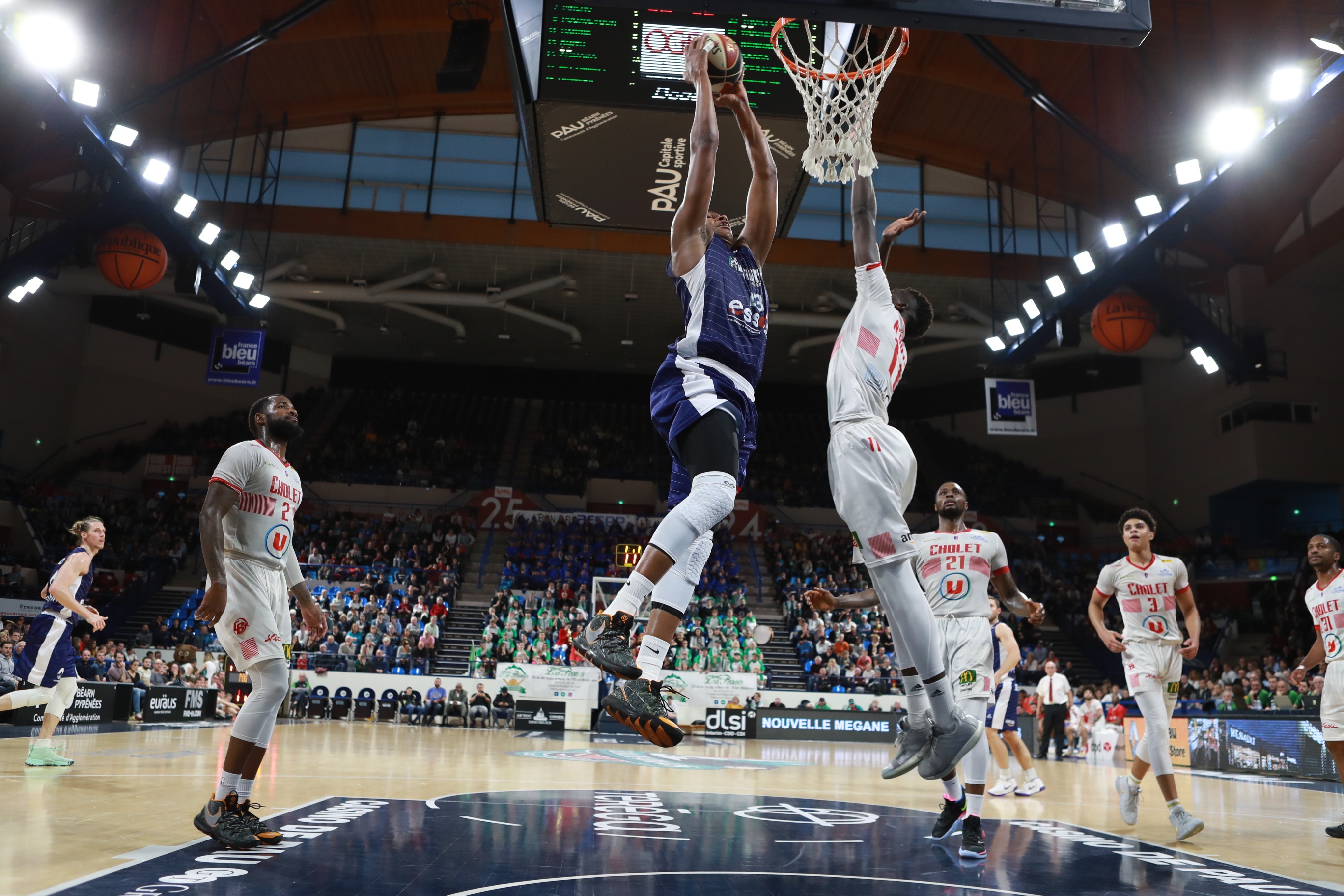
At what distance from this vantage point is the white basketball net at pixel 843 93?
5730 mm

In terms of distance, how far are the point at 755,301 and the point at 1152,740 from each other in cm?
526

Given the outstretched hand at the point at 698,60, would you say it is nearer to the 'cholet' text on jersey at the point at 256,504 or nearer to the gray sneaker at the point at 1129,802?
the 'cholet' text on jersey at the point at 256,504

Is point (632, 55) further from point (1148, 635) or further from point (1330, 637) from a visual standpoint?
point (1330, 637)

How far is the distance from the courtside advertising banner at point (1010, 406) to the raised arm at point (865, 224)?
718 inches

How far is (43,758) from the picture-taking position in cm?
839

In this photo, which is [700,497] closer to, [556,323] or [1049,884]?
[1049,884]

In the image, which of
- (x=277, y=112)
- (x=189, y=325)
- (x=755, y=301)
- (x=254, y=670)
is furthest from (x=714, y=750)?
(x=189, y=325)

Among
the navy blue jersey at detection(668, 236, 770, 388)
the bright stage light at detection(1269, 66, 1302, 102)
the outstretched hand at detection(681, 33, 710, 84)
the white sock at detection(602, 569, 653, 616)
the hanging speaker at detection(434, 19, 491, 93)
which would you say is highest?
the hanging speaker at detection(434, 19, 491, 93)

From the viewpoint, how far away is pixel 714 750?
625 inches

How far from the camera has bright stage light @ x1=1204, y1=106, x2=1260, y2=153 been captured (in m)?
16.0

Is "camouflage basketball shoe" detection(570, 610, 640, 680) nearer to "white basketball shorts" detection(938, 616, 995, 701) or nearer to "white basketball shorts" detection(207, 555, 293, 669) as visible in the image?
"white basketball shorts" detection(207, 555, 293, 669)

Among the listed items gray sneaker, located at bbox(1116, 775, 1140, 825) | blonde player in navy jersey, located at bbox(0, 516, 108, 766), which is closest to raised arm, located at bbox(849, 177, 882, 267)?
gray sneaker, located at bbox(1116, 775, 1140, 825)

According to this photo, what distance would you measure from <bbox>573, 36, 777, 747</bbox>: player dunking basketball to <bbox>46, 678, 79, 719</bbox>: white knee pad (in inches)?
304

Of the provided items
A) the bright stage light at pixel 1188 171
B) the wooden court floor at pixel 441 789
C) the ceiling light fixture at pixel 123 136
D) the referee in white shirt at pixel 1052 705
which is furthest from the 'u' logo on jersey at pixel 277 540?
the bright stage light at pixel 1188 171
